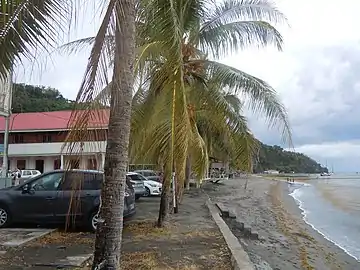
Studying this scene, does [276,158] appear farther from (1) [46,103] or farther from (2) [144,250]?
(2) [144,250]

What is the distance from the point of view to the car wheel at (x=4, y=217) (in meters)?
12.3

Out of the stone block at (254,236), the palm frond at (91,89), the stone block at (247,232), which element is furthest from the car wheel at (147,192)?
the palm frond at (91,89)

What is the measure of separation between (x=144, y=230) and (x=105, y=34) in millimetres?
8095

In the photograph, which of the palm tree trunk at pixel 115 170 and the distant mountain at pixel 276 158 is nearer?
the palm tree trunk at pixel 115 170

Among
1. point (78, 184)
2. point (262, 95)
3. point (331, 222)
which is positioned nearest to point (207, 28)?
point (262, 95)

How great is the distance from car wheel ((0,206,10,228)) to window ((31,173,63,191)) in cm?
96

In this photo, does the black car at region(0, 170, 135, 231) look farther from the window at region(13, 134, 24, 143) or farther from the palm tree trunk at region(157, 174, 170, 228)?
the window at region(13, 134, 24, 143)

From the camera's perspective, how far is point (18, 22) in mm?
5176

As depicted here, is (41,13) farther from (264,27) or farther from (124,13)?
(264,27)

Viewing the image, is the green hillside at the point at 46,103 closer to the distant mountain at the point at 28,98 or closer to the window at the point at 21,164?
the distant mountain at the point at 28,98

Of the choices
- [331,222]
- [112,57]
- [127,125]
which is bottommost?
[331,222]

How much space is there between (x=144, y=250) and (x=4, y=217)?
15.3 feet

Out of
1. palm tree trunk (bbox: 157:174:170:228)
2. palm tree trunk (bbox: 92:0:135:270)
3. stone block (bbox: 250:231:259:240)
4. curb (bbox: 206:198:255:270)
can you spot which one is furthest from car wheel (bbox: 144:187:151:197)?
palm tree trunk (bbox: 92:0:135:270)

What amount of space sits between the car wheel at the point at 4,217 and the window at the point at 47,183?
0.96m
